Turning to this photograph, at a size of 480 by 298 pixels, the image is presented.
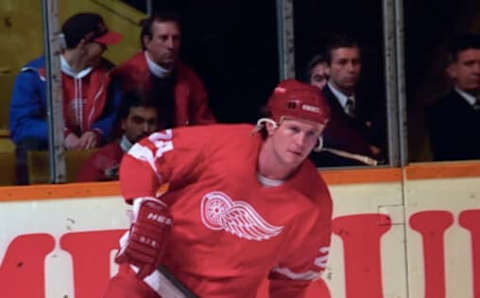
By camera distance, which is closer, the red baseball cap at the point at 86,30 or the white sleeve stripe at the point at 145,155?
the white sleeve stripe at the point at 145,155

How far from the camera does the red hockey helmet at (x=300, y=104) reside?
3.62 m

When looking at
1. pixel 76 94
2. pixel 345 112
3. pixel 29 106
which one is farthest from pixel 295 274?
pixel 29 106

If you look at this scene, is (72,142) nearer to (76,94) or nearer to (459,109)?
(76,94)

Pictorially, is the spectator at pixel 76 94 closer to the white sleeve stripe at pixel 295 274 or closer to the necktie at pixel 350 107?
the white sleeve stripe at pixel 295 274

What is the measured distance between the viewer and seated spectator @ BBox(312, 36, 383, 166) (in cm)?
431

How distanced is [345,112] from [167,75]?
0.85m

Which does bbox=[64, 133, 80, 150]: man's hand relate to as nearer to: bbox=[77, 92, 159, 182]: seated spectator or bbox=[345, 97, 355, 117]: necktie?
bbox=[77, 92, 159, 182]: seated spectator

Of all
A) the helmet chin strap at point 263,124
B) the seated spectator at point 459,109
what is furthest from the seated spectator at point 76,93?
the seated spectator at point 459,109

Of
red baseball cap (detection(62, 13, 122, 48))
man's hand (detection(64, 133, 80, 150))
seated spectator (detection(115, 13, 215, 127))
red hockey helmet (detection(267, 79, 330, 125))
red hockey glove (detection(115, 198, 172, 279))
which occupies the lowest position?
red hockey glove (detection(115, 198, 172, 279))

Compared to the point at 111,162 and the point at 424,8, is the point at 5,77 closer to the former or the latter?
the point at 111,162

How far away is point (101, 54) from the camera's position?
4.06m

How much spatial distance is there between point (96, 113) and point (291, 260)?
1058mm

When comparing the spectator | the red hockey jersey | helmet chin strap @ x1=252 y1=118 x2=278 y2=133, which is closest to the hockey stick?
the red hockey jersey

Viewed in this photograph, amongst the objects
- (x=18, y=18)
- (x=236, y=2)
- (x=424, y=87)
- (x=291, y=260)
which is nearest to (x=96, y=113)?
(x=18, y=18)
